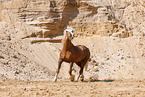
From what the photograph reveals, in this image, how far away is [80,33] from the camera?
27891mm

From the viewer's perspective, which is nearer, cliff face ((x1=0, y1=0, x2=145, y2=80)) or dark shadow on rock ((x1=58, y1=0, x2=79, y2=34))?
cliff face ((x1=0, y1=0, x2=145, y2=80))

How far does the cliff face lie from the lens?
21.3 metres

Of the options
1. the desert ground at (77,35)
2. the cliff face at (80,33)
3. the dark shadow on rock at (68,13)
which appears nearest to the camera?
the desert ground at (77,35)

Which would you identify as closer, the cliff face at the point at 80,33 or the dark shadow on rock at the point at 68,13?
the cliff face at the point at 80,33

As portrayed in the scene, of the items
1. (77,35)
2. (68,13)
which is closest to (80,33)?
(77,35)

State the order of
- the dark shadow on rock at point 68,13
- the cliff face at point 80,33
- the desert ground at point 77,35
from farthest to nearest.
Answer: the dark shadow on rock at point 68,13 < the cliff face at point 80,33 < the desert ground at point 77,35

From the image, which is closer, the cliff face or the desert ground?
the desert ground

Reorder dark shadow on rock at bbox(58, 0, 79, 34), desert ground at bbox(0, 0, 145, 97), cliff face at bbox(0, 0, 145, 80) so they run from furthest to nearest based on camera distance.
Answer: dark shadow on rock at bbox(58, 0, 79, 34) → cliff face at bbox(0, 0, 145, 80) → desert ground at bbox(0, 0, 145, 97)

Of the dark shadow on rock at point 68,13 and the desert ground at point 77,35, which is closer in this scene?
the desert ground at point 77,35

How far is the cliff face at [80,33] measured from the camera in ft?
69.8

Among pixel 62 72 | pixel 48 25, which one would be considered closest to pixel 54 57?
pixel 62 72

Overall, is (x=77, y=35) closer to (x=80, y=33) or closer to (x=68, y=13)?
(x=80, y=33)

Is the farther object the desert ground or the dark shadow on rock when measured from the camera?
the dark shadow on rock

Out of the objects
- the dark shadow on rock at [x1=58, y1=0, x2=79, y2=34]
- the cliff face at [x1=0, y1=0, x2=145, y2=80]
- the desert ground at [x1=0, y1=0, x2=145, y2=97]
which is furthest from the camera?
the dark shadow on rock at [x1=58, y1=0, x2=79, y2=34]
